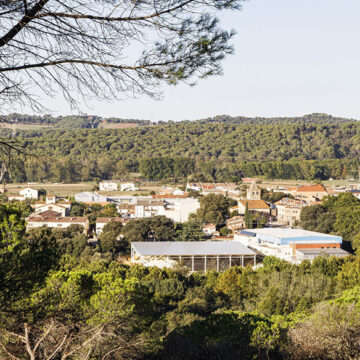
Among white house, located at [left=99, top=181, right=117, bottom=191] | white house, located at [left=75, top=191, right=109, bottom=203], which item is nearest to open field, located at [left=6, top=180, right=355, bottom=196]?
white house, located at [left=99, top=181, right=117, bottom=191]

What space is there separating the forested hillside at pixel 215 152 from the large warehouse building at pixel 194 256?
3293cm

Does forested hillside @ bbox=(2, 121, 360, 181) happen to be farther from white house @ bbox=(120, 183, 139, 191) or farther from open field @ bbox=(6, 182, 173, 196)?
white house @ bbox=(120, 183, 139, 191)

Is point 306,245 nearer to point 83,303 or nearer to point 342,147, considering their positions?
point 83,303

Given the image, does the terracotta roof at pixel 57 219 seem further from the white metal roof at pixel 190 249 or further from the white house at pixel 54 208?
the white metal roof at pixel 190 249

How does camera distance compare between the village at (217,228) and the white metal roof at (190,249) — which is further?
the village at (217,228)

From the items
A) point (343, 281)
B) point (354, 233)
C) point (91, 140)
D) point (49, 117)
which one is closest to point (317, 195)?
point (354, 233)

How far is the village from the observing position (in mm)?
21875

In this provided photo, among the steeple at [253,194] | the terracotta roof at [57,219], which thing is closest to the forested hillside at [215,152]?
the steeple at [253,194]

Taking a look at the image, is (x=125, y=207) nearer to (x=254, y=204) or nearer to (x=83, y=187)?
(x=254, y=204)

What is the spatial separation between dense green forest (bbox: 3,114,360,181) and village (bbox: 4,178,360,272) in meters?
13.4

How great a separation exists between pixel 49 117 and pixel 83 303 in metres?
4.80

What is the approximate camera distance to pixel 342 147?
290ft

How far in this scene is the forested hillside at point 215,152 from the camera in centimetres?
6550

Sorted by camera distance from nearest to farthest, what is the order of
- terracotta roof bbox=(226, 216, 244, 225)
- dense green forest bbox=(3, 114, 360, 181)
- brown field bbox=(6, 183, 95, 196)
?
terracotta roof bbox=(226, 216, 244, 225)
brown field bbox=(6, 183, 95, 196)
dense green forest bbox=(3, 114, 360, 181)
